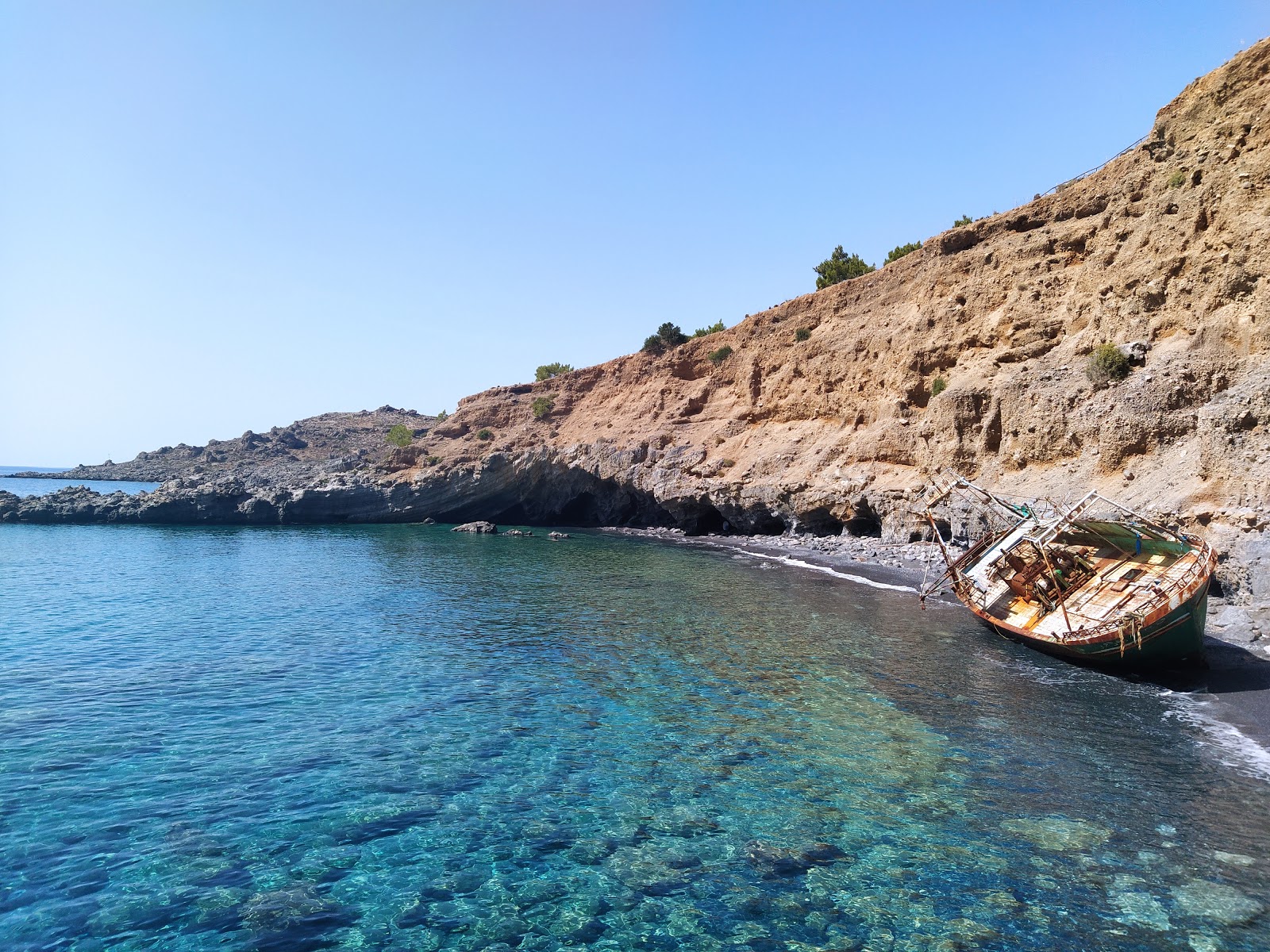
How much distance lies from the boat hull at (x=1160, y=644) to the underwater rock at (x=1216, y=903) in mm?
8204

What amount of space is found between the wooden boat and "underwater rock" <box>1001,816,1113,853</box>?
24.9 ft

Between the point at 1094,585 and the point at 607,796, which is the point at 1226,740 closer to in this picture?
the point at 1094,585

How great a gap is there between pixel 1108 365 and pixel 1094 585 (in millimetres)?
12216

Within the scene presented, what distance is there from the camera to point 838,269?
190 ft

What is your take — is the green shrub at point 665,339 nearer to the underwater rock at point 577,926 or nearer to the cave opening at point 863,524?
the cave opening at point 863,524

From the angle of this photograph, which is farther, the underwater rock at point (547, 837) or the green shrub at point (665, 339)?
the green shrub at point (665, 339)

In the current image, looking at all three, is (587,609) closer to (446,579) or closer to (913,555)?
(446,579)

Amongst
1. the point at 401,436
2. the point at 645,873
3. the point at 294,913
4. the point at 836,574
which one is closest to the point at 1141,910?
the point at 645,873

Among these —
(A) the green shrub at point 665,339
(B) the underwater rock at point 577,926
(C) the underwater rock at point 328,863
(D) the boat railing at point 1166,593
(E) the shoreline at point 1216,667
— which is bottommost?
(B) the underwater rock at point 577,926

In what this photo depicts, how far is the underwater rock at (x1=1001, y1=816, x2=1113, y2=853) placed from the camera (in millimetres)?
8977

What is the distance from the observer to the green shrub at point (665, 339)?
64.6 meters

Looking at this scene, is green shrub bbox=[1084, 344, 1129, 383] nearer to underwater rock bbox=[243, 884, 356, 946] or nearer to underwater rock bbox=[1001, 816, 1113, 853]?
underwater rock bbox=[1001, 816, 1113, 853]

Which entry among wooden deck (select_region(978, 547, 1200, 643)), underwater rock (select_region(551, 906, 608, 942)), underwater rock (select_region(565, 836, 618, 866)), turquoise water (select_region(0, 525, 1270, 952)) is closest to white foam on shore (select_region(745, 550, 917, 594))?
wooden deck (select_region(978, 547, 1200, 643))

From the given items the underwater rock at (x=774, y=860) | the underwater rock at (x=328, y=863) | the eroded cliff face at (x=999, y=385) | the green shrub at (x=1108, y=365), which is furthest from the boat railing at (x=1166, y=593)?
the underwater rock at (x=328, y=863)
